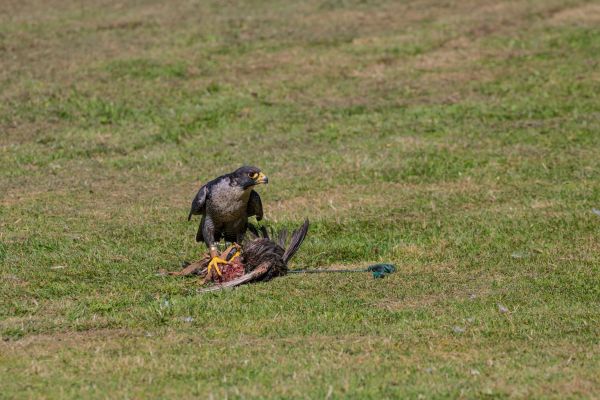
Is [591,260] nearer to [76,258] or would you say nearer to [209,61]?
[76,258]

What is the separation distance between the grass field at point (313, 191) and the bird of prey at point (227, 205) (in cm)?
65

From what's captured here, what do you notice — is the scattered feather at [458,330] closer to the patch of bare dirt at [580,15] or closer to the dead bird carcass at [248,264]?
the dead bird carcass at [248,264]

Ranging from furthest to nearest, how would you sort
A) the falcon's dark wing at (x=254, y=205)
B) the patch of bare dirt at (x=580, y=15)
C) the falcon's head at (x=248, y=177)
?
the patch of bare dirt at (x=580, y=15) < the falcon's dark wing at (x=254, y=205) < the falcon's head at (x=248, y=177)

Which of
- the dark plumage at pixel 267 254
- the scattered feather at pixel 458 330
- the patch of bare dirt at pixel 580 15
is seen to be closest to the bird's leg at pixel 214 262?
the dark plumage at pixel 267 254

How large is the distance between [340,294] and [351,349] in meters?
1.75

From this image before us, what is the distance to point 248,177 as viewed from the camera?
1018 cm

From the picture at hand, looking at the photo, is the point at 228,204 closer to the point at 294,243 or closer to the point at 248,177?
the point at 248,177

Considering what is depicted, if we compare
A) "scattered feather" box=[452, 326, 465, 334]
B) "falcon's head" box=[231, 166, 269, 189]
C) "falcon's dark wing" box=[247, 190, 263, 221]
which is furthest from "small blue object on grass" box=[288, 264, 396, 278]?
"scattered feather" box=[452, 326, 465, 334]

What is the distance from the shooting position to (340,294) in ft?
32.3

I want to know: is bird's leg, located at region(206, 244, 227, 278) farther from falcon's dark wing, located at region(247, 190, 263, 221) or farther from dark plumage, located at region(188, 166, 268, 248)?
falcon's dark wing, located at region(247, 190, 263, 221)

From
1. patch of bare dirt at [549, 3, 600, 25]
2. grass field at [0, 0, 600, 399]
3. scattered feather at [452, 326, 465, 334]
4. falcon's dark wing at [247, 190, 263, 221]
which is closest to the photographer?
grass field at [0, 0, 600, 399]

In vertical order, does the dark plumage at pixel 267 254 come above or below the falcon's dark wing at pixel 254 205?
→ below

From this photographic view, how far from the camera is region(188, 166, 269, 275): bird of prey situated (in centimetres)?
1020

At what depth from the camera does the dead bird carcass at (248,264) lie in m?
10.2
